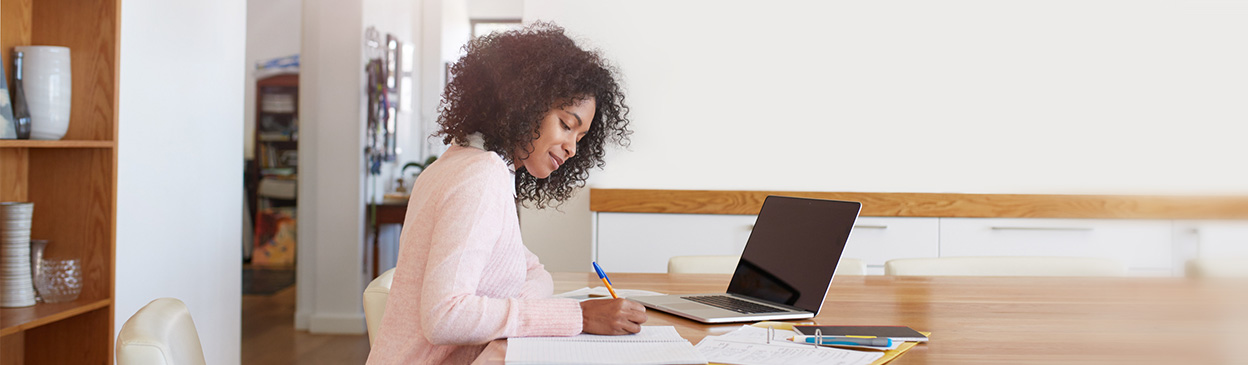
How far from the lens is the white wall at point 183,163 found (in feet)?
7.06

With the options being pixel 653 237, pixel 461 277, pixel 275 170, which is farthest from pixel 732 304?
pixel 275 170

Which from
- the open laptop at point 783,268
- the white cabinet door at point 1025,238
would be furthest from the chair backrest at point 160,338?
the white cabinet door at point 1025,238

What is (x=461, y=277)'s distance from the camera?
3.43 ft

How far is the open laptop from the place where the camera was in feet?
4.52

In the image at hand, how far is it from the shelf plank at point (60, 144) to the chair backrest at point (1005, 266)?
6.01 ft

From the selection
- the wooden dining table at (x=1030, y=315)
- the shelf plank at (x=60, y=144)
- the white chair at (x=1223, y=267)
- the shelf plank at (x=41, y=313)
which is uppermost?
the shelf plank at (x=60, y=144)

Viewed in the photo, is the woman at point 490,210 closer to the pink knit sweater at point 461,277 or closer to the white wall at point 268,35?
the pink knit sweater at point 461,277

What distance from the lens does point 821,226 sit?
58.8 inches

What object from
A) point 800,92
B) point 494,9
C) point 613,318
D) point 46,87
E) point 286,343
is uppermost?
point 494,9

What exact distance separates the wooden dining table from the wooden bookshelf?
1.05 meters

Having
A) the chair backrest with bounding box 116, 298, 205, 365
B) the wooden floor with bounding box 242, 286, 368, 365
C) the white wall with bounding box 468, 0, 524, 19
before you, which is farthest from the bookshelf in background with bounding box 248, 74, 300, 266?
the chair backrest with bounding box 116, 298, 205, 365

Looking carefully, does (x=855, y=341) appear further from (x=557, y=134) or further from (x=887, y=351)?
(x=557, y=134)

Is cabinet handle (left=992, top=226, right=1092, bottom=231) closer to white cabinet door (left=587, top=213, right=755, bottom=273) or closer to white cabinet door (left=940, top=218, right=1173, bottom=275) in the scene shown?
white cabinet door (left=940, top=218, right=1173, bottom=275)

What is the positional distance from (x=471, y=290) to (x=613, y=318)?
18 cm
